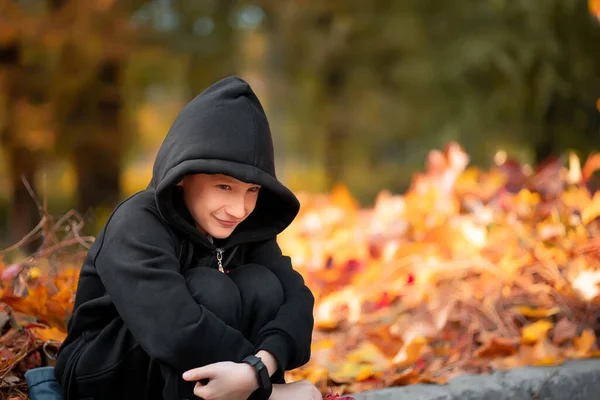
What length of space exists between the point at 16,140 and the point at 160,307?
13.3ft

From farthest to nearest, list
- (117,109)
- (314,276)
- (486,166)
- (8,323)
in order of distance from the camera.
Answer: (486,166)
(117,109)
(314,276)
(8,323)

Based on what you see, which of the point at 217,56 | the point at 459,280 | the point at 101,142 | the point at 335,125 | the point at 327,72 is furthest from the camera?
the point at 335,125

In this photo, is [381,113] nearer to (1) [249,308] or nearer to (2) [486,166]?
(2) [486,166]

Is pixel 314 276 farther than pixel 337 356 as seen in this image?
Yes

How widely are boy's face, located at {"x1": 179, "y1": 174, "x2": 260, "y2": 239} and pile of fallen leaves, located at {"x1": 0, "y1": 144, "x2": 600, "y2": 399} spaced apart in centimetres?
70

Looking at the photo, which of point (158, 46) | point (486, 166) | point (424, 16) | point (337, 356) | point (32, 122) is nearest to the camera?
point (337, 356)

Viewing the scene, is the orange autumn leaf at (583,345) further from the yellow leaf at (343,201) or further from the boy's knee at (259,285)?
the yellow leaf at (343,201)

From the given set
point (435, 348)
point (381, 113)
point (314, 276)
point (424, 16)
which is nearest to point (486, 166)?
point (381, 113)

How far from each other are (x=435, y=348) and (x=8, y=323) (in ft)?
5.16

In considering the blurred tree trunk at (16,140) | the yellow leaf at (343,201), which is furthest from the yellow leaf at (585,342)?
the blurred tree trunk at (16,140)

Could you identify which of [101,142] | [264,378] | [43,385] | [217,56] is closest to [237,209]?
[264,378]

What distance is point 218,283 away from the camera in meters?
1.64

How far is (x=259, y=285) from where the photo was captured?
5.66 ft

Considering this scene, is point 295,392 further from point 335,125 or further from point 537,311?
point 335,125
